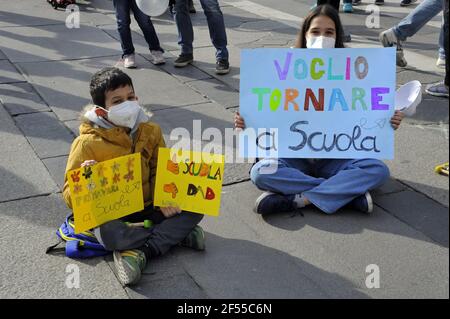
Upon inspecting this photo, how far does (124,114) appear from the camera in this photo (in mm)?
2963

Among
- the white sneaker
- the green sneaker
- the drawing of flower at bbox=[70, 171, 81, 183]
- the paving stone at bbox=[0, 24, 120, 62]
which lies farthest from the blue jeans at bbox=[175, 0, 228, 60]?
the drawing of flower at bbox=[70, 171, 81, 183]

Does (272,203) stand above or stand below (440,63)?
below

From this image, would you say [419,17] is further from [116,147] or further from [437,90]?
[116,147]

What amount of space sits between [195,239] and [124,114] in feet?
2.32

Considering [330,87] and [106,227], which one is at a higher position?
[330,87]

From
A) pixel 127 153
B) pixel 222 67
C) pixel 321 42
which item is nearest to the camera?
pixel 127 153

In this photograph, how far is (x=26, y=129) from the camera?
448cm

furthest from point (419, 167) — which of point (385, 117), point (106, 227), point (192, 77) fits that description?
point (192, 77)

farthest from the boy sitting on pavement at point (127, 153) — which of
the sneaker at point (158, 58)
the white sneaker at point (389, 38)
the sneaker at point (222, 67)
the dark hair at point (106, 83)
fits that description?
the white sneaker at point (389, 38)

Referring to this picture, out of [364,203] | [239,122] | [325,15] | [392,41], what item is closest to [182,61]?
[392,41]

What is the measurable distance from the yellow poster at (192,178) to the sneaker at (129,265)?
0.32 metres
